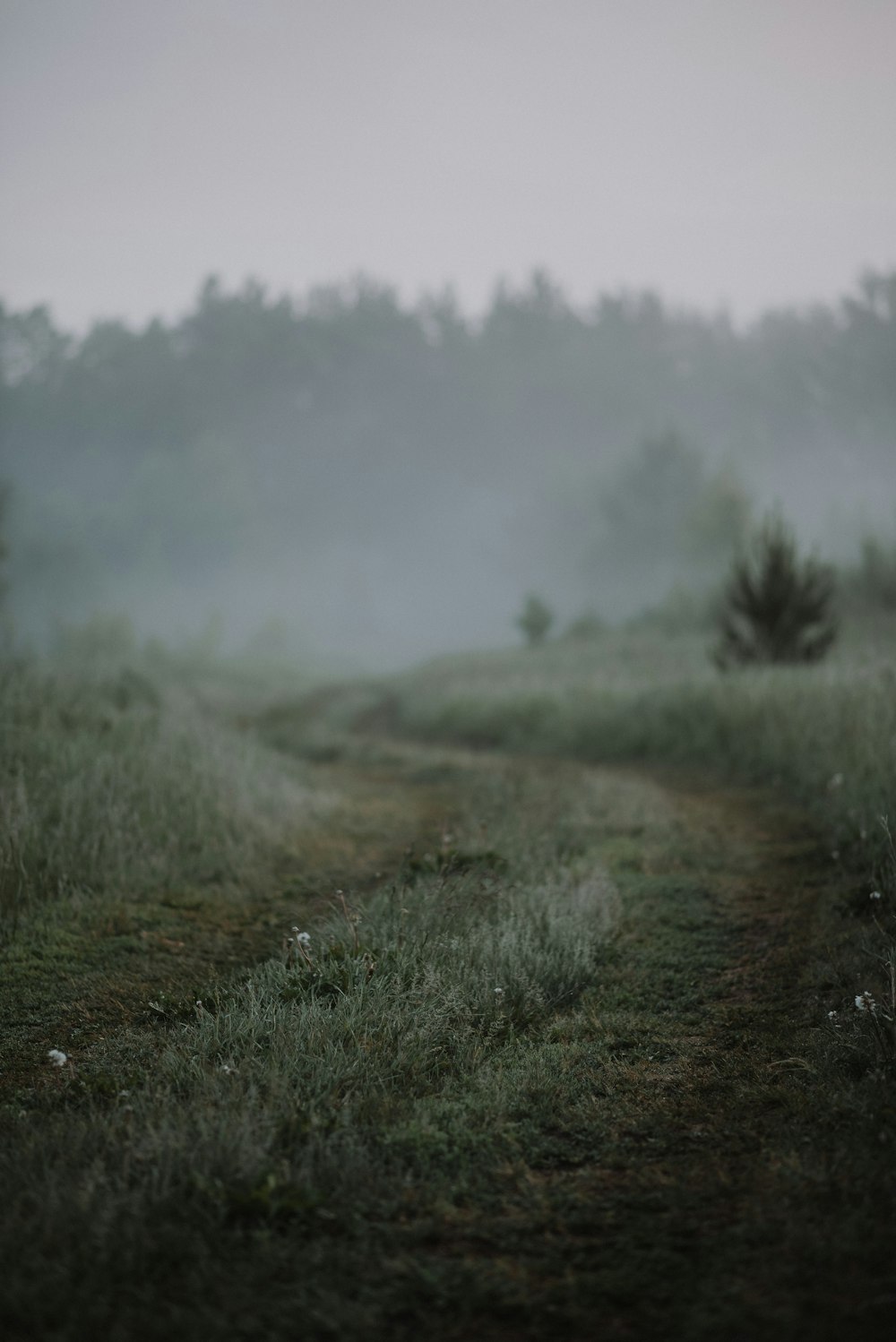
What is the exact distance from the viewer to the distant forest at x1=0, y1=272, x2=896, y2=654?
57.9 meters

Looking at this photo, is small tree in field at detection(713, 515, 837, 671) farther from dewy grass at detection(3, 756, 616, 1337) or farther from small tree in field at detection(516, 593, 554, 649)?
small tree in field at detection(516, 593, 554, 649)

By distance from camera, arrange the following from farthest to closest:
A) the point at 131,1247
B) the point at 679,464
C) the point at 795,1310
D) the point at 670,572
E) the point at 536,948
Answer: the point at 670,572 → the point at 679,464 → the point at 536,948 → the point at 131,1247 → the point at 795,1310

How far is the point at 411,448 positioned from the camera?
302 feet

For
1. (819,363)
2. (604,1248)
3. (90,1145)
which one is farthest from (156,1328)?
(819,363)

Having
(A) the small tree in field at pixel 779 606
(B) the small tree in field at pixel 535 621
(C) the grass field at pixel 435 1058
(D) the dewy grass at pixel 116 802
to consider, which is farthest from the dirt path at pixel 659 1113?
(B) the small tree in field at pixel 535 621

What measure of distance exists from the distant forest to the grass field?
140ft

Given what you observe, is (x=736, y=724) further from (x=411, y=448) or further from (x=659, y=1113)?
(x=411, y=448)

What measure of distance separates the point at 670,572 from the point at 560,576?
17084 mm

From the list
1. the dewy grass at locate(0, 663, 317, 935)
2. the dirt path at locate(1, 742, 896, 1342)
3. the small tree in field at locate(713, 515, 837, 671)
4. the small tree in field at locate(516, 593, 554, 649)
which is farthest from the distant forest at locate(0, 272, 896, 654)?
the dirt path at locate(1, 742, 896, 1342)

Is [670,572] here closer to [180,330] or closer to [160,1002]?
[160,1002]

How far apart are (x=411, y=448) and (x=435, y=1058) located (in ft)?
306

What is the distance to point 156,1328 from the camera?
1741 millimetres

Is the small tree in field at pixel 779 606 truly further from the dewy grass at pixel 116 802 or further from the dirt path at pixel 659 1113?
the dewy grass at pixel 116 802

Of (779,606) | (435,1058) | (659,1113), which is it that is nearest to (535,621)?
(779,606)
